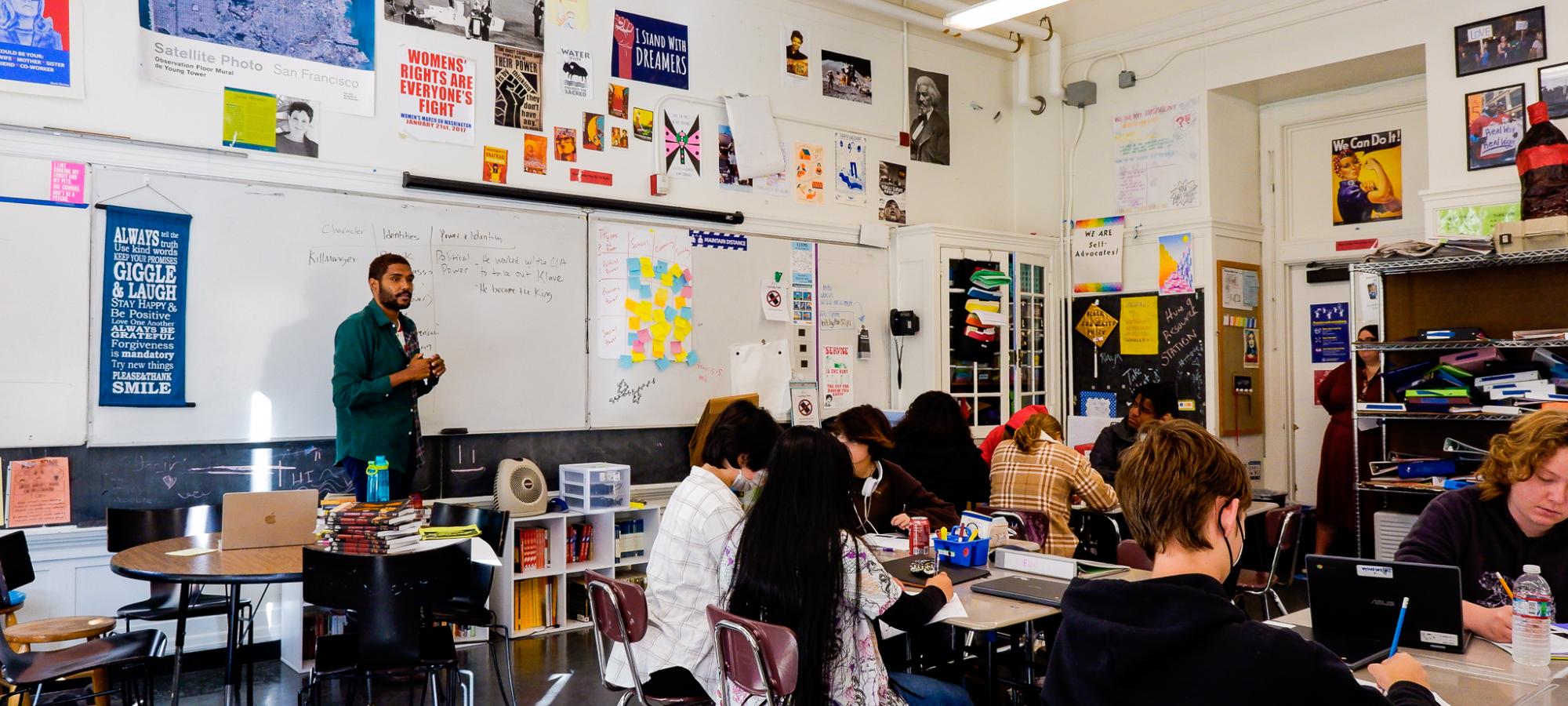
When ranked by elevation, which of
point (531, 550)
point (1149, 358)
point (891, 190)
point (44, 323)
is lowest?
point (531, 550)

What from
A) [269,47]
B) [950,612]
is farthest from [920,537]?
[269,47]

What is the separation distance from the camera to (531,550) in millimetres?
5488

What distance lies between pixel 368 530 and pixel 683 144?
343cm

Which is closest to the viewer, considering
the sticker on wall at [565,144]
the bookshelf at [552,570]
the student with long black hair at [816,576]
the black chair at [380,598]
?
the student with long black hair at [816,576]

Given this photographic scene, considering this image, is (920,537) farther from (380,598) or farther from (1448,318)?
(1448,318)

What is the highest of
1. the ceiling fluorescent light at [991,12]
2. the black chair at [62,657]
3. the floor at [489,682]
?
the ceiling fluorescent light at [991,12]

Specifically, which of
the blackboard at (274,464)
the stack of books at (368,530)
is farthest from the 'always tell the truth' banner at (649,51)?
the stack of books at (368,530)

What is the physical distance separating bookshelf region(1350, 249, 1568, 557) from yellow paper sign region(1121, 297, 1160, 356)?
2.22m

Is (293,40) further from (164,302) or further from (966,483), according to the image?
(966,483)

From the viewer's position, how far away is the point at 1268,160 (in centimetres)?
769

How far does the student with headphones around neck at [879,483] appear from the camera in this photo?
429 centimetres

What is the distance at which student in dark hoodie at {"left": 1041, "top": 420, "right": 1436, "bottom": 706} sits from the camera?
1618 millimetres

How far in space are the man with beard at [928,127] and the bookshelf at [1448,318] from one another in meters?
3.18

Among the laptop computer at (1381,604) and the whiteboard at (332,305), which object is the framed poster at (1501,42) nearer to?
the laptop computer at (1381,604)
